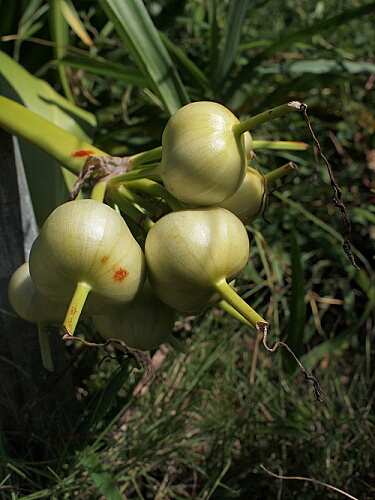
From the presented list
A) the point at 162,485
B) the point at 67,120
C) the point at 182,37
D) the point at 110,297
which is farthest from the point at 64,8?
the point at 162,485

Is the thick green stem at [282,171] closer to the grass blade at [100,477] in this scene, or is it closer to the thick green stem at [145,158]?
the thick green stem at [145,158]

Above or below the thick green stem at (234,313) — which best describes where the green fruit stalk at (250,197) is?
above

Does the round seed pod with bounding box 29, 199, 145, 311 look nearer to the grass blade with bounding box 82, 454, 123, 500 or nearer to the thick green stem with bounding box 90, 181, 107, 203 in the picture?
the thick green stem with bounding box 90, 181, 107, 203

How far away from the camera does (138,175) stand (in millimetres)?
621

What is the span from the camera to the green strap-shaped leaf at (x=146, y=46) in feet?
2.79

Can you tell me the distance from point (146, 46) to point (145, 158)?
340mm

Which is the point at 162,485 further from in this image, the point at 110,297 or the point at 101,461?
the point at 110,297

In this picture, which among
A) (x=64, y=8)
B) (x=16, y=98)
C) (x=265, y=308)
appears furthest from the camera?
(x=265, y=308)

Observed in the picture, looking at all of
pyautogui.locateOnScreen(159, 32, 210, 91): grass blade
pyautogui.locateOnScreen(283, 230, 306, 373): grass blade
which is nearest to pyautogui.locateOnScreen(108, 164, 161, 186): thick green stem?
pyautogui.locateOnScreen(283, 230, 306, 373): grass blade

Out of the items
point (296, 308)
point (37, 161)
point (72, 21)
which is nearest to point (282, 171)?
point (296, 308)

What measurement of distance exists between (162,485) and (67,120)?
0.70 metres

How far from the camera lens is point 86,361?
3.34 feet

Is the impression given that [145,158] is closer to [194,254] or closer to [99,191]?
[99,191]

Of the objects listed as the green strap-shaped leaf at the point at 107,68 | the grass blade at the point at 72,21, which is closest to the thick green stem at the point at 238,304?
the green strap-shaped leaf at the point at 107,68
